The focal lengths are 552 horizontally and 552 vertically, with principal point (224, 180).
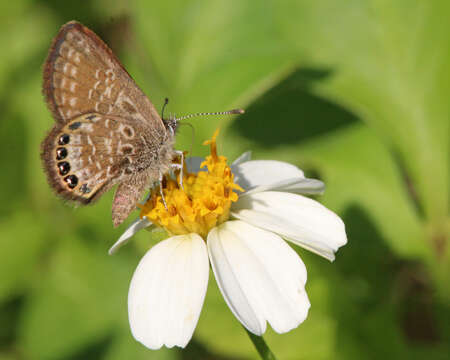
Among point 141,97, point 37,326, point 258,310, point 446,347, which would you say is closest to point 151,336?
point 258,310

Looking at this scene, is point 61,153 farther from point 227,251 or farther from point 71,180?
point 227,251

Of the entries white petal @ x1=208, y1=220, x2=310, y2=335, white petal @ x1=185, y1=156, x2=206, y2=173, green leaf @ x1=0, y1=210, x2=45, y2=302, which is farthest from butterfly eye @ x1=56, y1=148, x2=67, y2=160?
→ green leaf @ x1=0, y1=210, x2=45, y2=302

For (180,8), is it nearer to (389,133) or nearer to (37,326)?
(389,133)

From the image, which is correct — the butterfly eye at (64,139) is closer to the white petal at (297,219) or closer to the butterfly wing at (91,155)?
the butterfly wing at (91,155)

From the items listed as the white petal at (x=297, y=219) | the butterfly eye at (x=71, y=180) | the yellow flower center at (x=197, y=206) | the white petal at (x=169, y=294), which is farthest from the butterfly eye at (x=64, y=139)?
the white petal at (x=297, y=219)

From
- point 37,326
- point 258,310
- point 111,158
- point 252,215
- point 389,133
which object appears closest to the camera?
point 258,310

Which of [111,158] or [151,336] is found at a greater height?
[111,158]

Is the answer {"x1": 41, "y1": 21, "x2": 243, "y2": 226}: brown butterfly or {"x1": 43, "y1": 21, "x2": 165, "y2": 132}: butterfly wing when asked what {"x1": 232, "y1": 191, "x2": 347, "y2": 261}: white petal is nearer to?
{"x1": 41, "y1": 21, "x2": 243, "y2": 226}: brown butterfly

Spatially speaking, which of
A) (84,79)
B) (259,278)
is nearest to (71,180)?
(84,79)
